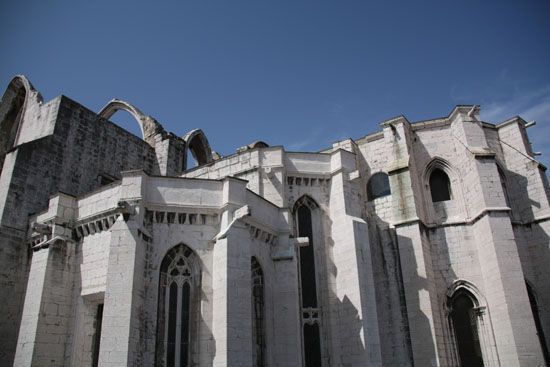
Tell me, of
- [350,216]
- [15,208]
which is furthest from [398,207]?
[15,208]

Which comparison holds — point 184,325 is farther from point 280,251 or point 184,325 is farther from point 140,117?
point 140,117

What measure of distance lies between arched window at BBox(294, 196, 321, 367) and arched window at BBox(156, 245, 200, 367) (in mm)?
3938

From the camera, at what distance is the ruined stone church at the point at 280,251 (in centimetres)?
1181

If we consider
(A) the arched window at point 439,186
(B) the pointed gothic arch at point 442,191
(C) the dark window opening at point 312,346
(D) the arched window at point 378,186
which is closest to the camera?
(C) the dark window opening at point 312,346

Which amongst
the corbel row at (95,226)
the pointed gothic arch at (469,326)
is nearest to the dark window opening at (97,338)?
the corbel row at (95,226)

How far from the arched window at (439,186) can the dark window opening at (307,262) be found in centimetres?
515

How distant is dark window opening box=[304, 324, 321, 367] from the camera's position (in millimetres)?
13969

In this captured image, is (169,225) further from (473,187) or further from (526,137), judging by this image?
(526,137)

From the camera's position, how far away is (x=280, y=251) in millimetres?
13930

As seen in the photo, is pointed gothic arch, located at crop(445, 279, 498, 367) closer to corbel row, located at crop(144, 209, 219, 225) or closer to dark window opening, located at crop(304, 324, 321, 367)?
dark window opening, located at crop(304, 324, 321, 367)

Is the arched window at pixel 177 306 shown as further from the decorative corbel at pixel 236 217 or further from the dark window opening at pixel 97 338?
the dark window opening at pixel 97 338

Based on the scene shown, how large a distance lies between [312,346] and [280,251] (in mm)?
3067

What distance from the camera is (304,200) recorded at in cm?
1599

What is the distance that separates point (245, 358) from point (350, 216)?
19.7 ft
